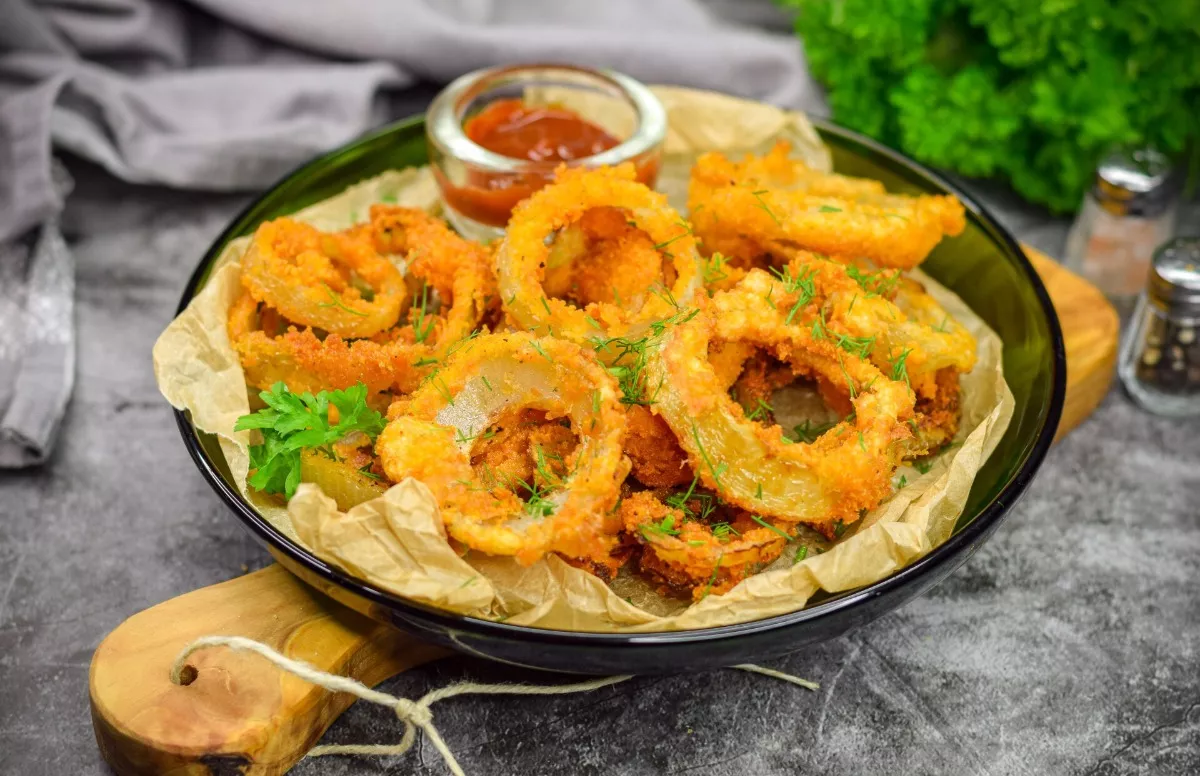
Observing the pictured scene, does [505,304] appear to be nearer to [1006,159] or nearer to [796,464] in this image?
[796,464]

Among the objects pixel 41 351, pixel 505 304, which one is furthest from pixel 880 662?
pixel 41 351

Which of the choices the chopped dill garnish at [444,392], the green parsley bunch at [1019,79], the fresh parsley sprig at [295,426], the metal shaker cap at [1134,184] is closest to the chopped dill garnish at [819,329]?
the chopped dill garnish at [444,392]

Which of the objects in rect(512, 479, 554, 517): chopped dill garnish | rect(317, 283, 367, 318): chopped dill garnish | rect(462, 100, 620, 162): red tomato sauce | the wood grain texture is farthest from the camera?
rect(462, 100, 620, 162): red tomato sauce

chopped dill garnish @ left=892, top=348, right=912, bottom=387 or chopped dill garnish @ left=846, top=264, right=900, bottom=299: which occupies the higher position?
chopped dill garnish @ left=846, top=264, right=900, bottom=299

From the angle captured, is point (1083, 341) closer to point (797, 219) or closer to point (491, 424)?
point (797, 219)

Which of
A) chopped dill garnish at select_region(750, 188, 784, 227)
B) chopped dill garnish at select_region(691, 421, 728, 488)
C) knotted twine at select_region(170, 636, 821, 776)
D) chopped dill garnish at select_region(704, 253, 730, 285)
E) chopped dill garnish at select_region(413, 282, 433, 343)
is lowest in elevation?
knotted twine at select_region(170, 636, 821, 776)

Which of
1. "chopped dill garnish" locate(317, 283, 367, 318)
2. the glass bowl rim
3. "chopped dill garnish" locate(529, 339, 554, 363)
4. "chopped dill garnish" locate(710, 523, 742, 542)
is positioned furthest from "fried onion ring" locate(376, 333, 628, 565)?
the glass bowl rim

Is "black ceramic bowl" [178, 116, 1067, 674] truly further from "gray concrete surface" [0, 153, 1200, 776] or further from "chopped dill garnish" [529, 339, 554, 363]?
"chopped dill garnish" [529, 339, 554, 363]

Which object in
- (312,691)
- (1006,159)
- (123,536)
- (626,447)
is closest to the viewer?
(312,691)
